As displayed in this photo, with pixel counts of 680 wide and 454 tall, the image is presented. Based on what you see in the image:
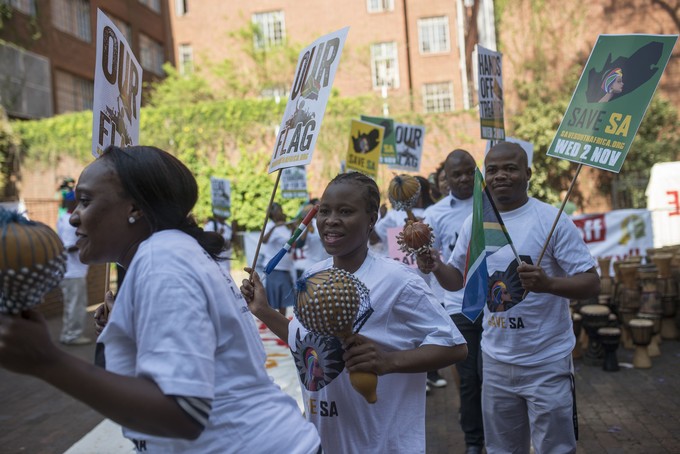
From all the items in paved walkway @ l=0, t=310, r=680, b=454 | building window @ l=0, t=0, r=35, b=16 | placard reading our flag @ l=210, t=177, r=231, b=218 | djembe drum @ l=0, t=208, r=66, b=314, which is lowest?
paved walkway @ l=0, t=310, r=680, b=454

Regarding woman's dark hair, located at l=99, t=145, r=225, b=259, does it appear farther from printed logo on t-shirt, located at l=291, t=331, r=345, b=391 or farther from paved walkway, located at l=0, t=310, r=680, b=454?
paved walkway, located at l=0, t=310, r=680, b=454

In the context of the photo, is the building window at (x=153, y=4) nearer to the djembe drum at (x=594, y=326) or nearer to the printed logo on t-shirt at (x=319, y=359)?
the djembe drum at (x=594, y=326)

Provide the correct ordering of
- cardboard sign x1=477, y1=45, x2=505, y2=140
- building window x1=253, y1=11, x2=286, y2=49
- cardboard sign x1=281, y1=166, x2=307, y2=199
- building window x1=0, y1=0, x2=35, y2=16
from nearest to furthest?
cardboard sign x1=477, y1=45, x2=505, y2=140 < cardboard sign x1=281, y1=166, x2=307, y2=199 < building window x1=0, y1=0, x2=35, y2=16 < building window x1=253, y1=11, x2=286, y2=49

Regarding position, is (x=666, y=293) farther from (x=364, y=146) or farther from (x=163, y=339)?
(x=163, y=339)

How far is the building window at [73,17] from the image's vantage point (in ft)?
82.8

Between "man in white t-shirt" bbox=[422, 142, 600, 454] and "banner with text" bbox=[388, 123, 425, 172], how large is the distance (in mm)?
5992

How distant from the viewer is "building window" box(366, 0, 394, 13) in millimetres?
31297

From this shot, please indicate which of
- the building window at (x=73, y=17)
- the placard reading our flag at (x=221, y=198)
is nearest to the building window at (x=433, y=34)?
the building window at (x=73, y=17)

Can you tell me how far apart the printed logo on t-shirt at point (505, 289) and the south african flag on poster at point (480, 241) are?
153 millimetres

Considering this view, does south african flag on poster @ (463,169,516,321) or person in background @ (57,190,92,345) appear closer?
south african flag on poster @ (463,169,516,321)

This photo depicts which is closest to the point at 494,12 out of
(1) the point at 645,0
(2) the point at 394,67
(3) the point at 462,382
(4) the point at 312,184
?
(1) the point at 645,0

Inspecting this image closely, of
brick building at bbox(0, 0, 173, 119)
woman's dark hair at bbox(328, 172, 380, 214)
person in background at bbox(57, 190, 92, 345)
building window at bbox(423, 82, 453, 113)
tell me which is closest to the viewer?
woman's dark hair at bbox(328, 172, 380, 214)

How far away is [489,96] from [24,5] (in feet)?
72.8

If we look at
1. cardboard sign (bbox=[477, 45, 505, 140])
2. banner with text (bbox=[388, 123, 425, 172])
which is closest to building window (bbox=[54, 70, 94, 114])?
banner with text (bbox=[388, 123, 425, 172])
